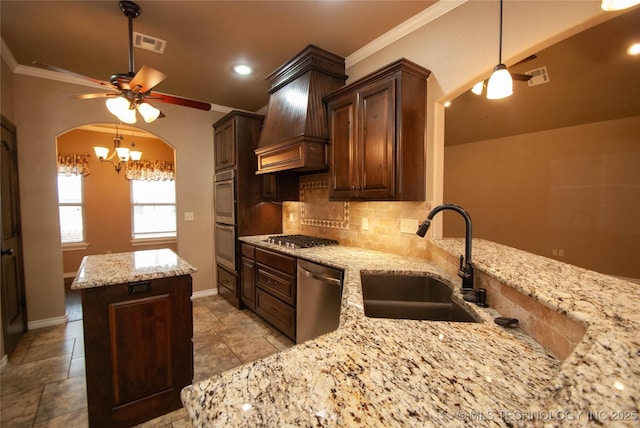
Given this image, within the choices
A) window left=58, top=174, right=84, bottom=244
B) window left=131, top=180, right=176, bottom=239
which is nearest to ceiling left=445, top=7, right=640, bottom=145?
window left=131, top=180, right=176, bottom=239

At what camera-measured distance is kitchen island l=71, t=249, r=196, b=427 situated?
1.56 m

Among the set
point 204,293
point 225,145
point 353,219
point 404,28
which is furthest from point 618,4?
point 204,293

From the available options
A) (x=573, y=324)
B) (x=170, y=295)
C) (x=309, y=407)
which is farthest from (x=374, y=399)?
(x=170, y=295)

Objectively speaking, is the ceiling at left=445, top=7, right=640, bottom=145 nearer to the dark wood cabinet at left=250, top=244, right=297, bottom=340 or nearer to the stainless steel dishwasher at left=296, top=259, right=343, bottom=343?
the stainless steel dishwasher at left=296, top=259, right=343, bottom=343

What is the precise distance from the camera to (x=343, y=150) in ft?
7.89

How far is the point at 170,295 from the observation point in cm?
177

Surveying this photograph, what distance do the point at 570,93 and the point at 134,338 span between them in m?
5.75

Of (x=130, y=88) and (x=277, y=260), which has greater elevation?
(x=130, y=88)

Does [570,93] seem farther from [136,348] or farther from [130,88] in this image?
[136,348]

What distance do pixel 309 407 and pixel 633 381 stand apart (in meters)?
0.56

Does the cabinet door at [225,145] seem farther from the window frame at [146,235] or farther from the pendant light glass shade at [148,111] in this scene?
the window frame at [146,235]

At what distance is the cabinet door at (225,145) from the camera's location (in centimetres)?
Result: 355

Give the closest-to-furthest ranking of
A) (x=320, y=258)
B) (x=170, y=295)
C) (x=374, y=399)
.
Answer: (x=374, y=399), (x=170, y=295), (x=320, y=258)

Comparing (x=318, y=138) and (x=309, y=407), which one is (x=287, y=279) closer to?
(x=318, y=138)
